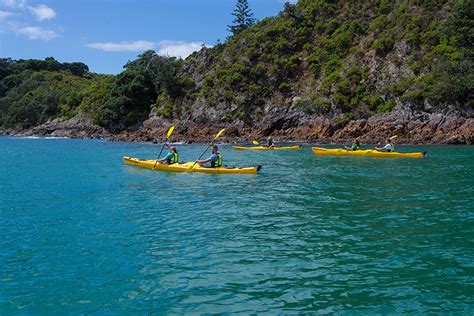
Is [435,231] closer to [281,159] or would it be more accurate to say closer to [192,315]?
[192,315]

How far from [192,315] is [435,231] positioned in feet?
21.8

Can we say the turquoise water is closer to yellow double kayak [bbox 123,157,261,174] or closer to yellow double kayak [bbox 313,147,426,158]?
yellow double kayak [bbox 123,157,261,174]

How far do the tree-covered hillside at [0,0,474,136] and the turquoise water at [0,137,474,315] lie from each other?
28995 mm

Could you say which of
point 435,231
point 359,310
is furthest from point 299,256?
point 435,231

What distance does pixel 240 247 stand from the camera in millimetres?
9195

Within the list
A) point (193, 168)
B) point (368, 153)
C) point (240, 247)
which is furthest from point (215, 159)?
point (368, 153)

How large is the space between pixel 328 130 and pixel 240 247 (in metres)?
37.7

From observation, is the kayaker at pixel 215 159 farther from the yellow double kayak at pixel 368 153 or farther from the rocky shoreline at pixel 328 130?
the rocky shoreline at pixel 328 130

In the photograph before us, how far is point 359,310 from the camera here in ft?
20.4

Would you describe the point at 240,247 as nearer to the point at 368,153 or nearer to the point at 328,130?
the point at 368,153

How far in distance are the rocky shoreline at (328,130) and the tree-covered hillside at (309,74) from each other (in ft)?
3.68

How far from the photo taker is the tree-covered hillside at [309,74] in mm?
43562

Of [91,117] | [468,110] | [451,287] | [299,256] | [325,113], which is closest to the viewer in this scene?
[451,287]

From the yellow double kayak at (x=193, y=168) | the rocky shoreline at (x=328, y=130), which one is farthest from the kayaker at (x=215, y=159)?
the rocky shoreline at (x=328, y=130)
